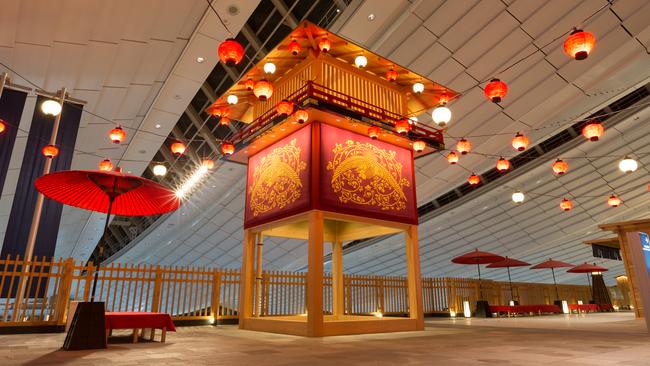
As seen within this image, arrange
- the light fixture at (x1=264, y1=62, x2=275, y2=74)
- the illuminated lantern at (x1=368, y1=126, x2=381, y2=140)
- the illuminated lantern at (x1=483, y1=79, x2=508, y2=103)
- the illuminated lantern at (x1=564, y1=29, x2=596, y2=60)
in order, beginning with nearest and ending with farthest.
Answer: the illuminated lantern at (x1=564, y1=29, x2=596, y2=60) → the illuminated lantern at (x1=483, y1=79, x2=508, y2=103) → the illuminated lantern at (x1=368, y1=126, x2=381, y2=140) → the light fixture at (x1=264, y1=62, x2=275, y2=74)

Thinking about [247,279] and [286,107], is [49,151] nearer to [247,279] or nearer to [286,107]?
[247,279]

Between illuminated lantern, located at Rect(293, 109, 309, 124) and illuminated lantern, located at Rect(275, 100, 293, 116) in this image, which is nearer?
illuminated lantern, located at Rect(293, 109, 309, 124)

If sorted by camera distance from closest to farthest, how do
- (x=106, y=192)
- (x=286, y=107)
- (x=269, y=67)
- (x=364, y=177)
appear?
(x=106, y=192) < (x=286, y=107) < (x=364, y=177) < (x=269, y=67)

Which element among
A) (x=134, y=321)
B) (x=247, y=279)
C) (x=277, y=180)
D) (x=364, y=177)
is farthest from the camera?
(x=247, y=279)

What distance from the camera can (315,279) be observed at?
6.77 meters

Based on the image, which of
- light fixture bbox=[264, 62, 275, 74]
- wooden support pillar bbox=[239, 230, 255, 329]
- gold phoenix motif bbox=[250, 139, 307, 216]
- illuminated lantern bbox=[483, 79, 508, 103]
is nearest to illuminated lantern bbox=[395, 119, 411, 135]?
illuminated lantern bbox=[483, 79, 508, 103]

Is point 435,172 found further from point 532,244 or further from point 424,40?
point 532,244

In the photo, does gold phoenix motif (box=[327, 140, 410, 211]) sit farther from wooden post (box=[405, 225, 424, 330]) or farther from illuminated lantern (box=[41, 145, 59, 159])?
illuminated lantern (box=[41, 145, 59, 159])

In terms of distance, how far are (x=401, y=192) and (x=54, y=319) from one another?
7430 mm

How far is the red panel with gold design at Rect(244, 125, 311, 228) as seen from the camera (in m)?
7.54

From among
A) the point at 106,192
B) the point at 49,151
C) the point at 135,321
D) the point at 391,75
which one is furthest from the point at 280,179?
the point at 49,151

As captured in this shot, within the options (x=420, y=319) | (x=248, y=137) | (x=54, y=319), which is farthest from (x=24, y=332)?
(x=420, y=319)

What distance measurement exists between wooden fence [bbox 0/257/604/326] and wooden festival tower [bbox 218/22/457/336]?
1.41 metres

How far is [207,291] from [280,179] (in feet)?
13.3
